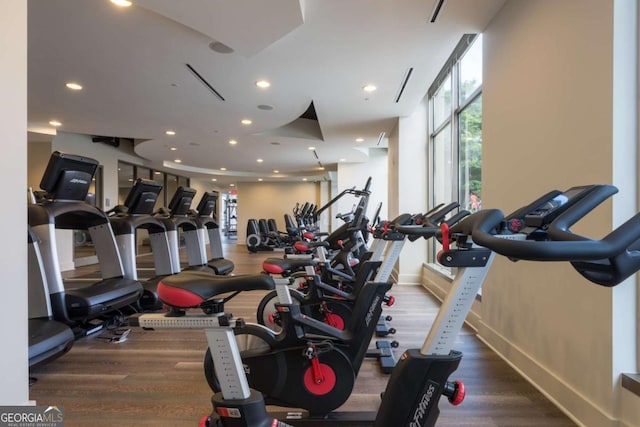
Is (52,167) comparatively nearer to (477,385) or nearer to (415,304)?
(477,385)

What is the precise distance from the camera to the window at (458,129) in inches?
155

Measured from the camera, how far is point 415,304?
181 inches

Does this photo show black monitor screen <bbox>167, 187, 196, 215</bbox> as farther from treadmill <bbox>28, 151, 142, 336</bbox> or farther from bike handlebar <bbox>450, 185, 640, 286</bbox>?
bike handlebar <bbox>450, 185, 640, 286</bbox>

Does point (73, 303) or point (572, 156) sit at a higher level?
point (572, 156)

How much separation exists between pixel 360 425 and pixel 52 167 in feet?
10.6

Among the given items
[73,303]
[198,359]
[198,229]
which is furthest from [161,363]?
[198,229]

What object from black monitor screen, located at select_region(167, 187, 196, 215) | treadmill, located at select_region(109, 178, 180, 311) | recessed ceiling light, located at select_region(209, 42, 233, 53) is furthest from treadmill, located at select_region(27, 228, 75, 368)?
black monitor screen, located at select_region(167, 187, 196, 215)

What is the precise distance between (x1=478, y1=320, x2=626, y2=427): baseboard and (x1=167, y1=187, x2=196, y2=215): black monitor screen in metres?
4.53

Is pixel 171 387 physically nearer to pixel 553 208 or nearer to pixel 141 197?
pixel 553 208

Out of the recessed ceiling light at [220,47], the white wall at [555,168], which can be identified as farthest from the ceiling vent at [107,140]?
the white wall at [555,168]

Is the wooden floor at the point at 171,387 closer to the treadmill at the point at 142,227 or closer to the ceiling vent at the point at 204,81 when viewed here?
the treadmill at the point at 142,227

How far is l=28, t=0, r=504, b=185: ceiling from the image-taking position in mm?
2869

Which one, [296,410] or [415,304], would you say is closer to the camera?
[296,410]
